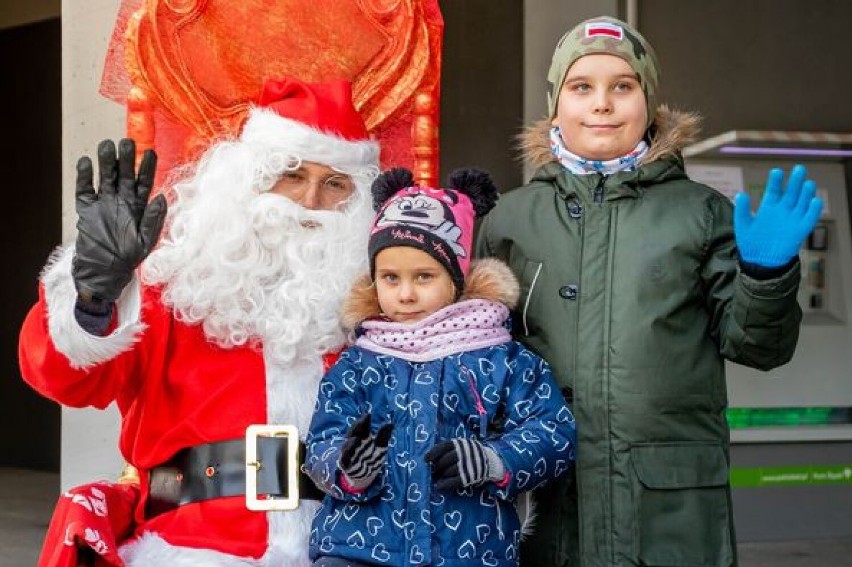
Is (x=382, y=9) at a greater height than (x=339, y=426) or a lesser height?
greater

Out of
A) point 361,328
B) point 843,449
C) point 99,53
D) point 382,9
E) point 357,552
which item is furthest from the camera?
point 843,449

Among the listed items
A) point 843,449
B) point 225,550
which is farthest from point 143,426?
point 843,449

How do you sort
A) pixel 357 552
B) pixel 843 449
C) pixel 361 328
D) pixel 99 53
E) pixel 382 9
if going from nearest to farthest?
pixel 357 552
pixel 361 328
pixel 382 9
pixel 99 53
pixel 843 449

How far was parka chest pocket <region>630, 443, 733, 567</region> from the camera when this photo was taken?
104 inches

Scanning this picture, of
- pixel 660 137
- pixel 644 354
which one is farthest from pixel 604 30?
pixel 644 354

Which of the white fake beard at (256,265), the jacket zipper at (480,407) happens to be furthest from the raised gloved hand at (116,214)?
the jacket zipper at (480,407)

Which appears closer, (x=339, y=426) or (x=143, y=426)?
(x=339, y=426)

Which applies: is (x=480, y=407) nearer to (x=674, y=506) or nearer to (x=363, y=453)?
(x=363, y=453)

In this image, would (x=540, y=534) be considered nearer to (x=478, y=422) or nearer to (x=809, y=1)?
(x=478, y=422)

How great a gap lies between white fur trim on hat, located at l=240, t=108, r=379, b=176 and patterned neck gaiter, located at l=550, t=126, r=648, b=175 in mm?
567

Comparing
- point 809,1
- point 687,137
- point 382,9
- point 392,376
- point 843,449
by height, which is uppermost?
point 809,1

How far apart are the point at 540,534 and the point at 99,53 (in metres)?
2.88

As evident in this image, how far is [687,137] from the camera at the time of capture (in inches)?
112

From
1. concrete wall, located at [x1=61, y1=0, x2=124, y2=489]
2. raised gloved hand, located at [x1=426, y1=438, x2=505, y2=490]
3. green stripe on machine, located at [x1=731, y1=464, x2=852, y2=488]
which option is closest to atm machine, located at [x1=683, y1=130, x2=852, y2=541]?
green stripe on machine, located at [x1=731, y1=464, x2=852, y2=488]
